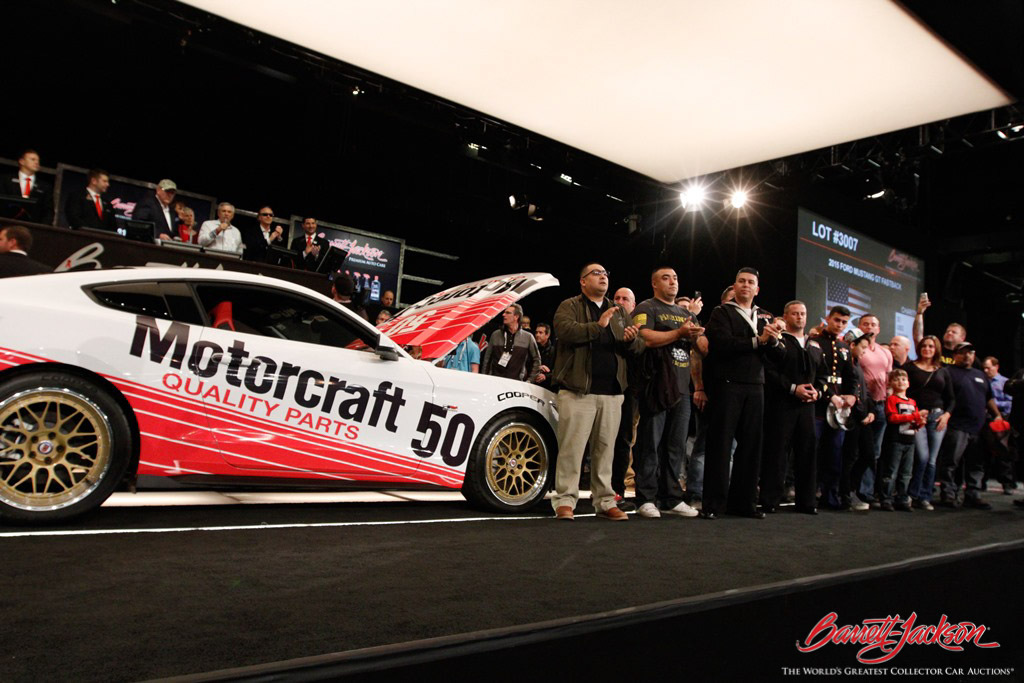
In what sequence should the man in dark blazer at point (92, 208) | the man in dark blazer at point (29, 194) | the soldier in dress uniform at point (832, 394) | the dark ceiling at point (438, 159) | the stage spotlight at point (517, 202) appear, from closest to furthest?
1. the man in dark blazer at point (29, 194)
2. the soldier in dress uniform at point (832, 394)
3. the man in dark blazer at point (92, 208)
4. the dark ceiling at point (438, 159)
5. the stage spotlight at point (517, 202)

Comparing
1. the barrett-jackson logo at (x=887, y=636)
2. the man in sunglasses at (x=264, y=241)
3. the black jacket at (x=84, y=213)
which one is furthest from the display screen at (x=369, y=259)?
the barrett-jackson logo at (x=887, y=636)

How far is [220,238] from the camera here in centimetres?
698

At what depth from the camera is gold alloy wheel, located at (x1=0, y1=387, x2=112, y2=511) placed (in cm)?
328

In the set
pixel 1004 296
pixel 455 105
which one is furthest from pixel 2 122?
Result: pixel 1004 296

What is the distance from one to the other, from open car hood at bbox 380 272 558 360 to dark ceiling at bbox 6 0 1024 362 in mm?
3082

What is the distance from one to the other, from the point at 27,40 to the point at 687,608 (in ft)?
33.1

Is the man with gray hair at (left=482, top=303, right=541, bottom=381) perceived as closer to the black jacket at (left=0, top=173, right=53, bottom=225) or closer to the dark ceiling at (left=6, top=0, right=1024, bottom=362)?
the dark ceiling at (left=6, top=0, right=1024, bottom=362)

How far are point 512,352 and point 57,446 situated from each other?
16.9 feet

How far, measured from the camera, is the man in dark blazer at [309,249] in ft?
24.0

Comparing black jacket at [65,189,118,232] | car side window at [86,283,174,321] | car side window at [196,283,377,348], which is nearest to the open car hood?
car side window at [196,283,377,348]

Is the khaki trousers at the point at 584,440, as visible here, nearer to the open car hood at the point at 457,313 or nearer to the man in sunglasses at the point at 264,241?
the open car hood at the point at 457,313

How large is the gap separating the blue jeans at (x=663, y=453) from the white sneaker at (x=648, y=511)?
109 millimetres

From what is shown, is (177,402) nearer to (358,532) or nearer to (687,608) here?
(358,532)

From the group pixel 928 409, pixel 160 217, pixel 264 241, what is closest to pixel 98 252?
pixel 160 217
